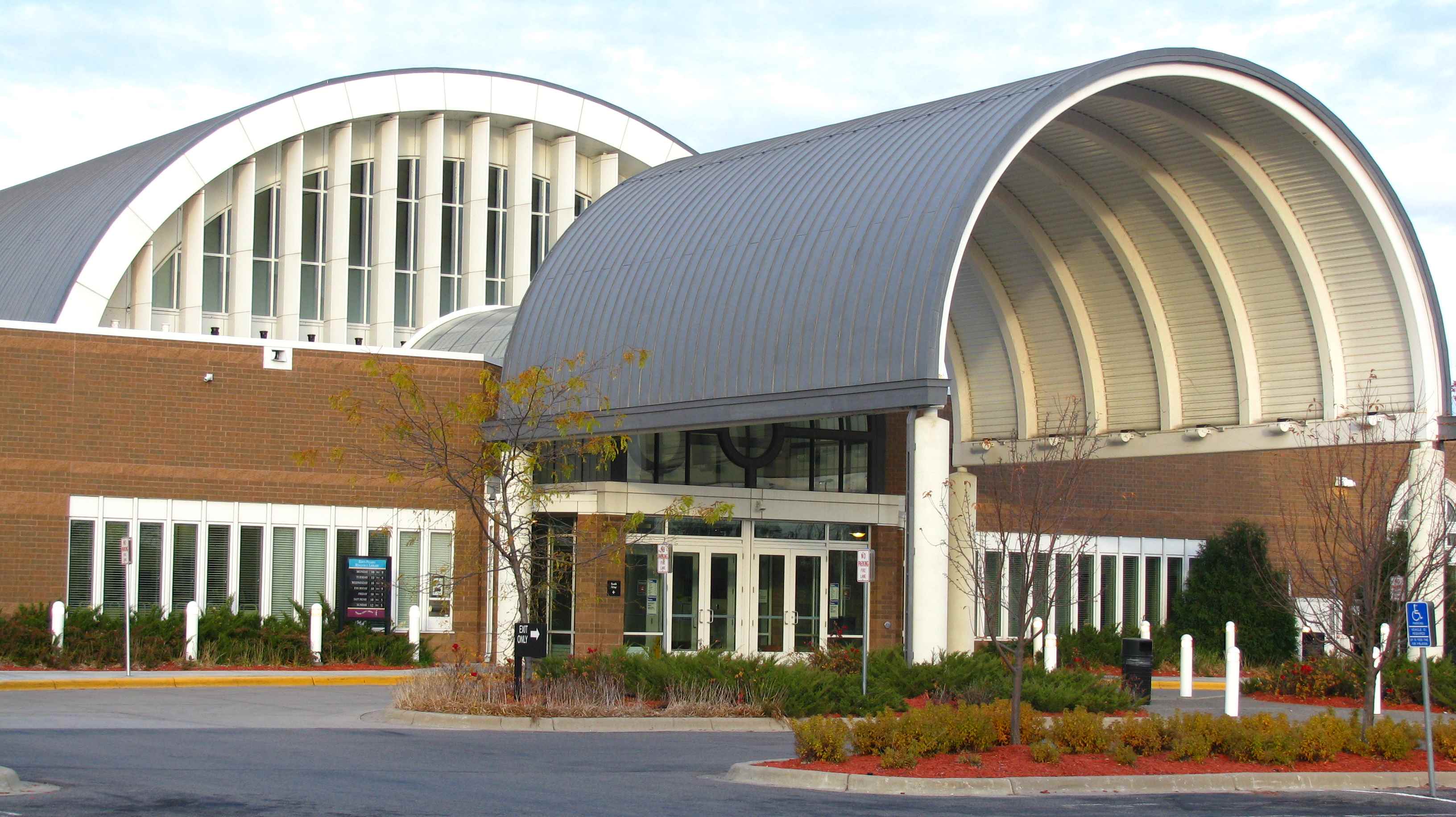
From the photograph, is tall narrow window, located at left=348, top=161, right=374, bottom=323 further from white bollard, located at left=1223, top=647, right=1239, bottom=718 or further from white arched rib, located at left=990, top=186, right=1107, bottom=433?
white bollard, located at left=1223, top=647, right=1239, bottom=718

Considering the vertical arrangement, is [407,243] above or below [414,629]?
above

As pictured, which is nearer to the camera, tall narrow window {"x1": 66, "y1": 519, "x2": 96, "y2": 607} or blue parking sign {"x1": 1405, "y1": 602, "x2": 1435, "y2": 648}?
blue parking sign {"x1": 1405, "y1": 602, "x2": 1435, "y2": 648}

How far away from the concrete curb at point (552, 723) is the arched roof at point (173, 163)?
18860 mm

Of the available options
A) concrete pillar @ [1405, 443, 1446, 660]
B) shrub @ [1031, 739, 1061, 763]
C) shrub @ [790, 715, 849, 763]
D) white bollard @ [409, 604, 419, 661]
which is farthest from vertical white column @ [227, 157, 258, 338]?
shrub @ [1031, 739, 1061, 763]

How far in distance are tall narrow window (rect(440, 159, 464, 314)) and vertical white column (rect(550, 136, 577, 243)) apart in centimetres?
236

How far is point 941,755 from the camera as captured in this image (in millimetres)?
16641

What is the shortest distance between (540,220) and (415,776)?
3074 cm

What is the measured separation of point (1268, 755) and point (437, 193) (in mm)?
29752

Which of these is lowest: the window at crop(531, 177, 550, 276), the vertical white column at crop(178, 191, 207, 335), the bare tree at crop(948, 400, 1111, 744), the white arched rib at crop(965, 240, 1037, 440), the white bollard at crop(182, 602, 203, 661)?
the white bollard at crop(182, 602, 203, 661)

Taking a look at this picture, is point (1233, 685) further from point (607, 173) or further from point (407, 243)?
point (607, 173)

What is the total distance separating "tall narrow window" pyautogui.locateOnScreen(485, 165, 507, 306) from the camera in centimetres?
4400

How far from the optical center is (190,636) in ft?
94.2

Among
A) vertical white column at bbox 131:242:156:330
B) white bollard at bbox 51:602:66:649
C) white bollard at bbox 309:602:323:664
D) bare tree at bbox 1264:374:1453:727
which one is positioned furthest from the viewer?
vertical white column at bbox 131:242:156:330

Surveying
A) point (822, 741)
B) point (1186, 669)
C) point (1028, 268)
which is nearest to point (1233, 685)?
point (1186, 669)
